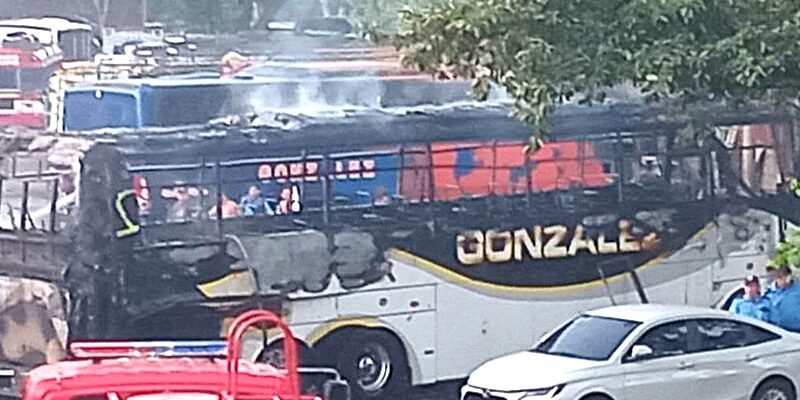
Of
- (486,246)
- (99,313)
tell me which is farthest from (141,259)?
(486,246)

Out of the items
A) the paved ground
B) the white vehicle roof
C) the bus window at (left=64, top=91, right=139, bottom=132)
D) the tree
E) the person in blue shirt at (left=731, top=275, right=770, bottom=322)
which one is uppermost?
the tree

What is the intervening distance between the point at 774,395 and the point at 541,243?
254 cm

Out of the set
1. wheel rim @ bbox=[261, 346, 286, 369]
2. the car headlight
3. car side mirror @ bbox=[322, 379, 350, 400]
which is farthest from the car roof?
wheel rim @ bbox=[261, 346, 286, 369]

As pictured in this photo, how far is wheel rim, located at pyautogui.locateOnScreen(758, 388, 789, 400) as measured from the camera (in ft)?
52.7

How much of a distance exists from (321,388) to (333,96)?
4.19 meters

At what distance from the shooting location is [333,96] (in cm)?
1748

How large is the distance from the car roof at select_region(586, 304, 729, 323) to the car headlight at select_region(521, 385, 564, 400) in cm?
112

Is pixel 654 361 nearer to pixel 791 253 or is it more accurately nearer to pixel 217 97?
pixel 217 97

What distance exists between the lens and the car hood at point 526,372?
15070mm

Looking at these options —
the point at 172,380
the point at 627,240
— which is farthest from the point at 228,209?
the point at 172,380

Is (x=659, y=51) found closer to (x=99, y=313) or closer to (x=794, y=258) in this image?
(x=794, y=258)

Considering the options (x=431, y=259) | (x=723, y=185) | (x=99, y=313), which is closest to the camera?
(x=99, y=313)

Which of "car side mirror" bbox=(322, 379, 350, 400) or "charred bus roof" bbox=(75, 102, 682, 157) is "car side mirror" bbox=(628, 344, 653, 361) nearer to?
"charred bus roof" bbox=(75, 102, 682, 157)

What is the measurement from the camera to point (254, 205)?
15750 millimetres
